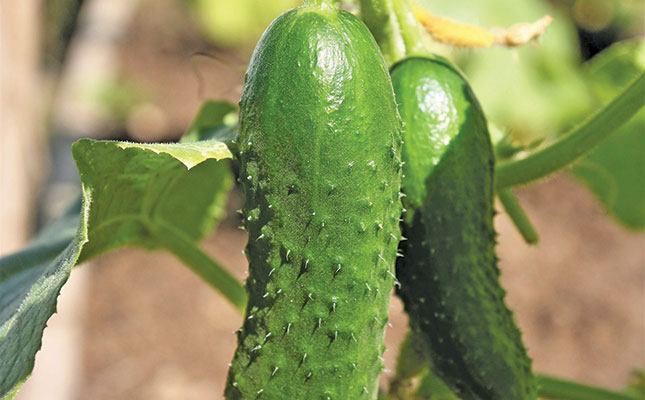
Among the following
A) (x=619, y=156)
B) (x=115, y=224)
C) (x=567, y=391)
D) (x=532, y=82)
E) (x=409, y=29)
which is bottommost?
(x=532, y=82)

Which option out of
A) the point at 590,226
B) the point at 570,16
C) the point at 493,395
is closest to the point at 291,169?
the point at 493,395

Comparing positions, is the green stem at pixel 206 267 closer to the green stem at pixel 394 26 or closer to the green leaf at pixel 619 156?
the green stem at pixel 394 26

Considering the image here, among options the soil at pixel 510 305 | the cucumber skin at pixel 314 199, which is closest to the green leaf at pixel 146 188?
the cucumber skin at pixel 314 199

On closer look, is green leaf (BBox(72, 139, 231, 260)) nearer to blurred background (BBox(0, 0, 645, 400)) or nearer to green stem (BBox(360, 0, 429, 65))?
green stem (BBox(360, 0, 429, 65))

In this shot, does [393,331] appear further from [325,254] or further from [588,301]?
[325,254]

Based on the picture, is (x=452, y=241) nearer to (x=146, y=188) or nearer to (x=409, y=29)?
(x=409, y=29)

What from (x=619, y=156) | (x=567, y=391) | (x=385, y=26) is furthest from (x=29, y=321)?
(x=619, y=156)
